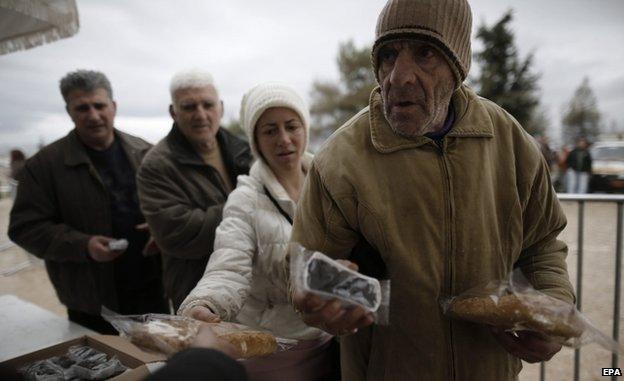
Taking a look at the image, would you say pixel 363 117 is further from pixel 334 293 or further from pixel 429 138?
pixel 334 293

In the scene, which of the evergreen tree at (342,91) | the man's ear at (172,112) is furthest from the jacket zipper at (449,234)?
the evergreen tree at (342,91)

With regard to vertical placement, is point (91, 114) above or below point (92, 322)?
above

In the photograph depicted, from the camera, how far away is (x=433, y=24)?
1.22m

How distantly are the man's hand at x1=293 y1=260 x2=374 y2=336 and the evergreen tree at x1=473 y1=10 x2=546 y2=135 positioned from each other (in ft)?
81.4

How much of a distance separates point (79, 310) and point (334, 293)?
2.57 m

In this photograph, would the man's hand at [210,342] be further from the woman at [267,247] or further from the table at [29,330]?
the table at [29,330]

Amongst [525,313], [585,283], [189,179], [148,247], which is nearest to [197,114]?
[189,179]

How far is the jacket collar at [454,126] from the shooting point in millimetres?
1354

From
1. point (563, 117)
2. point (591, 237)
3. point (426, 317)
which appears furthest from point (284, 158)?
point (563, 117)

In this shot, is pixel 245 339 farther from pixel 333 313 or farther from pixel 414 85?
pixel 414 85

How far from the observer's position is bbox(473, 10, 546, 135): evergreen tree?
2328 cm

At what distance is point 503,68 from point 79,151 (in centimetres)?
2526

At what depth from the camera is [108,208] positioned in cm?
290

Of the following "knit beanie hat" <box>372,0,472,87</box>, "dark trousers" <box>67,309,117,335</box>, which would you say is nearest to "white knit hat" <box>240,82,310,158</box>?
"knit beanie hat" <box>372,0,472,87</box>
